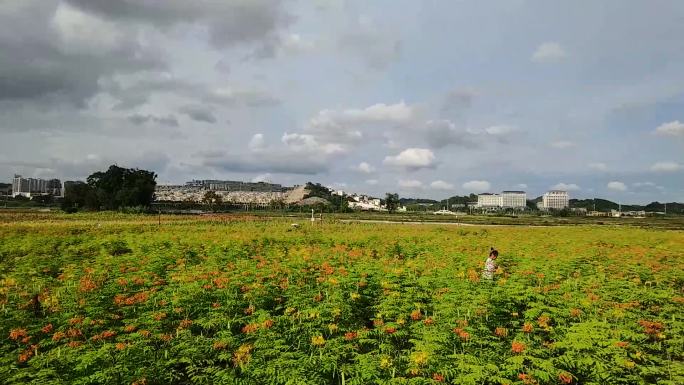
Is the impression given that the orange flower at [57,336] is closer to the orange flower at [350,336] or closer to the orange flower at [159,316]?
the orange flower at [159,316]

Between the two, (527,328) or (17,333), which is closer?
(17,333)

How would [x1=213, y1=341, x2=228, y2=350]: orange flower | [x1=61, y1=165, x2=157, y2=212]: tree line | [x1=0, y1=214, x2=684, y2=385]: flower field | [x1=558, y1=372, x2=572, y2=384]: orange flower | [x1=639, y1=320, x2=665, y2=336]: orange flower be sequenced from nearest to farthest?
[x1=558, y1=372, x2=572, y2=384]: orange flower
[x1=0, y1=214, x2=684, y2=385]: flower field
[x1=213, y1=341, x2=228, y2=350]: orange flower
[x1=639, y1=320, x2=665, y2=336]: orange flower
[x1=61, y1=165, x2=157, y2=212]: tree line

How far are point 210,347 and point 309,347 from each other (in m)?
2.08

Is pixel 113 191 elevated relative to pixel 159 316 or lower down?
elevated

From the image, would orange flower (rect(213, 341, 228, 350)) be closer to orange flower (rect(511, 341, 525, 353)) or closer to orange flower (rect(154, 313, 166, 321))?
orange flower (rect(154, 313, 166, 321))

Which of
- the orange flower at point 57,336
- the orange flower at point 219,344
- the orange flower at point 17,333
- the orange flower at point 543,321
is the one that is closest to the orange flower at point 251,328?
the orange flower at point 219,344

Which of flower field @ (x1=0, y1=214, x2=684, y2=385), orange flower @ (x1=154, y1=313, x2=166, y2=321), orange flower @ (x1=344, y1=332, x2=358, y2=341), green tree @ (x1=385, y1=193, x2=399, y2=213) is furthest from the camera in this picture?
green tree @ (x1=385, y1=193, x2=399, y2=213)

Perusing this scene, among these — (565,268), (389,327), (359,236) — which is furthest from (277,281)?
(359,236)

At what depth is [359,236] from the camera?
33156 mm

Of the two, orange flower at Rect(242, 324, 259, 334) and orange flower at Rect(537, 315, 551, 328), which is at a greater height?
orange flower at Rect(537, 315, 551, 328)

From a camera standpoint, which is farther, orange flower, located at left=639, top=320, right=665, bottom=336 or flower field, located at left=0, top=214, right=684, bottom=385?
orange flower, located at left=639, top=320, right=665, bottom=336

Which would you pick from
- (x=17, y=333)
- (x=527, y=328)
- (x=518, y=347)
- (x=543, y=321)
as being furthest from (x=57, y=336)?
(x=543, y=321)

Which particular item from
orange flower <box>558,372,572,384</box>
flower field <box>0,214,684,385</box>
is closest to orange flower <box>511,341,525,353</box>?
flower field <box>0,214,684,385</box>

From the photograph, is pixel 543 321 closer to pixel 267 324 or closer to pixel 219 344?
pixel 267 324
